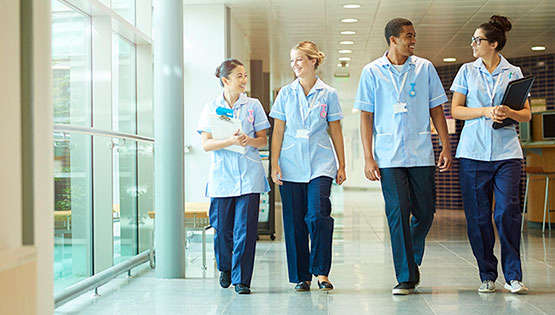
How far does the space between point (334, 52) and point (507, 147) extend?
26.1 feet

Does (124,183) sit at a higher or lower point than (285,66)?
lower

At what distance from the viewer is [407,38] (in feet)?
12.9

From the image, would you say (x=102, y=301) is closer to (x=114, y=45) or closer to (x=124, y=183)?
(x=124, y=183)

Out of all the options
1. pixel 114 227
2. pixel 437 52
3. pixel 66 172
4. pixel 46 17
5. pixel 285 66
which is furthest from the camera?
pixel 285 66

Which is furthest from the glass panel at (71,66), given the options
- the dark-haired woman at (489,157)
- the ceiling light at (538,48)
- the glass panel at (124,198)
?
the ceiling light at (538,48)

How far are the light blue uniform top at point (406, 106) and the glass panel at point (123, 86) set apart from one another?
1.81 meters

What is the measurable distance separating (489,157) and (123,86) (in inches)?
106

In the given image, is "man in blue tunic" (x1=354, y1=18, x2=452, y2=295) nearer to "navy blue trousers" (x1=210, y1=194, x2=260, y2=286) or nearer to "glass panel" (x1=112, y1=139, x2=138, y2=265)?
"navy blue trousers" (x1=210, y1=194, x2=260, y2=286)

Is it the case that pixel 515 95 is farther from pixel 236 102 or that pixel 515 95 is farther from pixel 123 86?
pixel 123 86

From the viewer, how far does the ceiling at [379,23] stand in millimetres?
7918

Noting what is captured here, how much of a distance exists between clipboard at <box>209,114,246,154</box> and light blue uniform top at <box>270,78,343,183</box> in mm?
261

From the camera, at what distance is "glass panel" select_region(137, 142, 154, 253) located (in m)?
5.21

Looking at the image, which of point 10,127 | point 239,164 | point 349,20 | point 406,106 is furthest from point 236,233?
point 349,20

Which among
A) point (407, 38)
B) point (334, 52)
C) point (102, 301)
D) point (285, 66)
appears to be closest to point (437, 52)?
point (334, 52)
